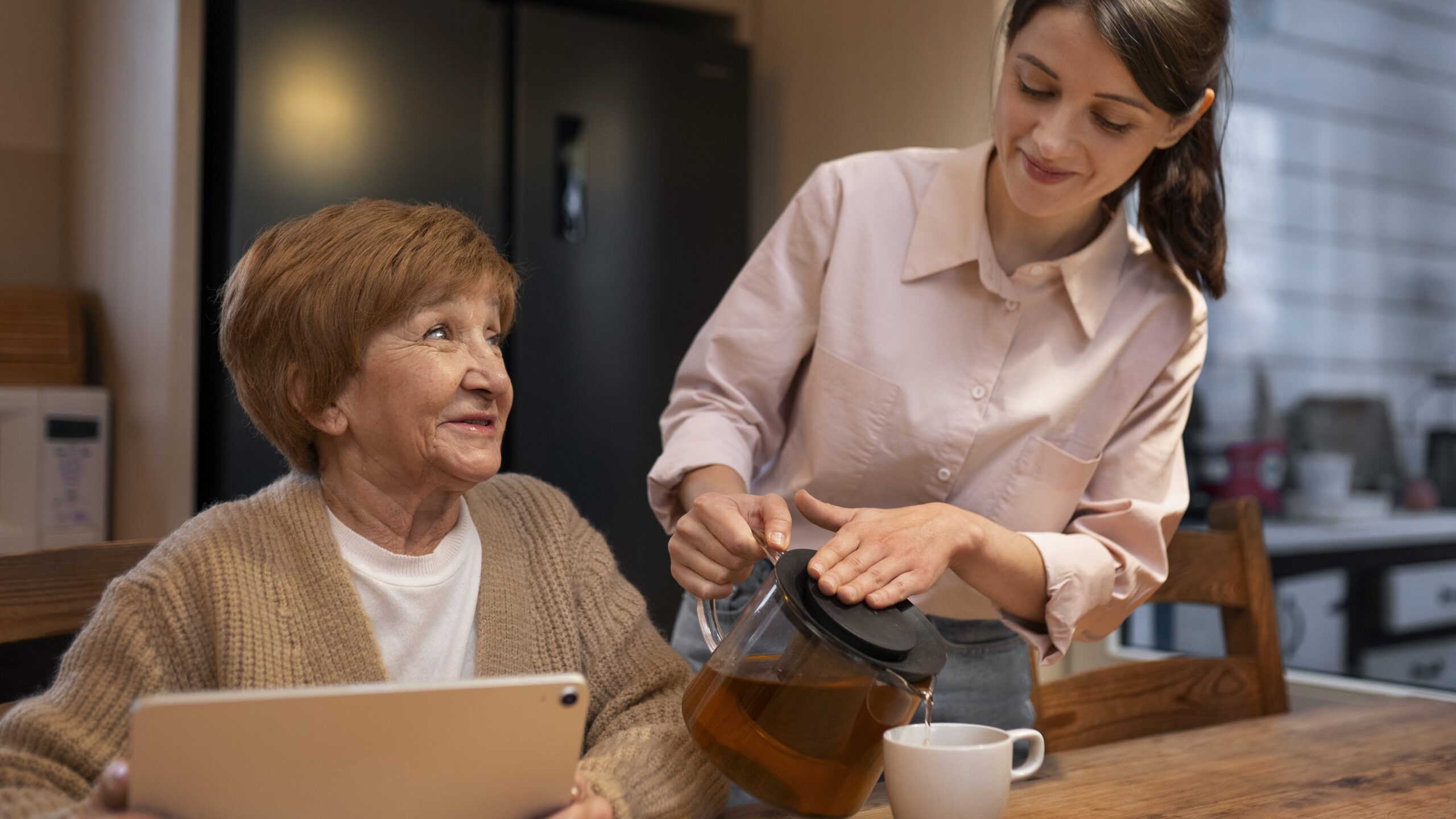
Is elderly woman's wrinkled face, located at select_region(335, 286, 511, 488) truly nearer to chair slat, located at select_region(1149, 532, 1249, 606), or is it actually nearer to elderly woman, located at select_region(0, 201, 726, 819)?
elderly woman, located at select_region(0, 201, 726, 819)

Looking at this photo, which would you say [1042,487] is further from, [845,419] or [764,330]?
[764,330]

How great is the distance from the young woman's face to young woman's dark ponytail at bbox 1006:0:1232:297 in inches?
0.6

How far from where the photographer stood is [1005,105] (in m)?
1.18

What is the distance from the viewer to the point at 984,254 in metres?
1.30

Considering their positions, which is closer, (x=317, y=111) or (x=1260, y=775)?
(x=1260, y=775)

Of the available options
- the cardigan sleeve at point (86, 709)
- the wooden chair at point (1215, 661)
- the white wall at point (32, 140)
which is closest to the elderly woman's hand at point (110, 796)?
the cardigan sleeve at point (86, 709)

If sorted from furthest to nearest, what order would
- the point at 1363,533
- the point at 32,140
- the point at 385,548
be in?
the point at 32,140
the point at 1363,533
the point at 385,548

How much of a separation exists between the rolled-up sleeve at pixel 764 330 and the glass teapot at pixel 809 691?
437 millimetres

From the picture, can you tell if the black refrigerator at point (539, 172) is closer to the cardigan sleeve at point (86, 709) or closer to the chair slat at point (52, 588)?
the chair slat at point (52, 588)

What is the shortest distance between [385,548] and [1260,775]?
2.73 feet

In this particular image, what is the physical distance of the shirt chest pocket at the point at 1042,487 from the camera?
127 centimetres

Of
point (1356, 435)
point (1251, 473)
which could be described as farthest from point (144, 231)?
point (1356, 435)

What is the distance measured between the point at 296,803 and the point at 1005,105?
89 centimetres

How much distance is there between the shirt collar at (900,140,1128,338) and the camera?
1.29m
